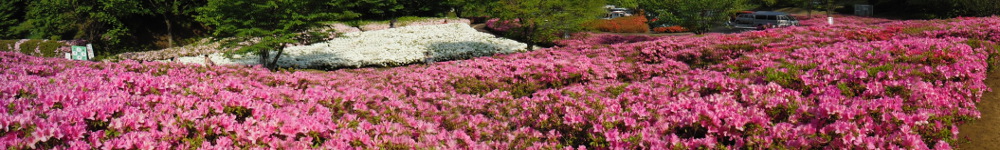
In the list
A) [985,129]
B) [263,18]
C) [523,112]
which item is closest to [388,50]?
[263,18]

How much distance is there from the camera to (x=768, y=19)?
116ft

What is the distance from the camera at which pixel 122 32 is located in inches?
1233

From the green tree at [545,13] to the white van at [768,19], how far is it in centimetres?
1749

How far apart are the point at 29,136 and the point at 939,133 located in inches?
277

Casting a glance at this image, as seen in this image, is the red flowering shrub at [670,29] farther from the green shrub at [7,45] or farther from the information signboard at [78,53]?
the green shrub at [7,45]

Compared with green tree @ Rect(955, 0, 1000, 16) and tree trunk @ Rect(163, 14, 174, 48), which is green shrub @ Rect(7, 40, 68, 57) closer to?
tree trunk @ Rect(163, 14, 174, 48)

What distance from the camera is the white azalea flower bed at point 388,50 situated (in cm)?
2130

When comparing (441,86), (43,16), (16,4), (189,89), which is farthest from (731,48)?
(16,4)

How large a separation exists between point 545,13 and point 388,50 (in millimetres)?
8359

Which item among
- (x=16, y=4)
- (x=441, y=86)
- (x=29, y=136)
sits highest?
(x=16, y=4)

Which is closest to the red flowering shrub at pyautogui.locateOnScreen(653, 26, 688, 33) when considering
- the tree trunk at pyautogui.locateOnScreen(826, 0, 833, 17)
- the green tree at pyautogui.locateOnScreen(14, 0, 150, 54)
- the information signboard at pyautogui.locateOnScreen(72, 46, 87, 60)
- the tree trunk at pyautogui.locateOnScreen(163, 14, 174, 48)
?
the tree trunk at pyautogui.locateOnScreen(826, 0, 833, 17)

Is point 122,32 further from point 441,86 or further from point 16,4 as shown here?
point 441,86

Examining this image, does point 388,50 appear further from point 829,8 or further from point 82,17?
point 829,8

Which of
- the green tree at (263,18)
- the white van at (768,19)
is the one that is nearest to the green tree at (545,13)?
the green tree at (263,18)
